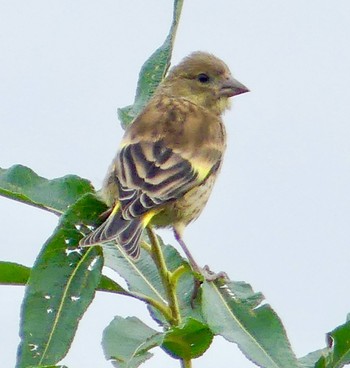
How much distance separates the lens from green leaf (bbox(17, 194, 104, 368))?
9.87 feet

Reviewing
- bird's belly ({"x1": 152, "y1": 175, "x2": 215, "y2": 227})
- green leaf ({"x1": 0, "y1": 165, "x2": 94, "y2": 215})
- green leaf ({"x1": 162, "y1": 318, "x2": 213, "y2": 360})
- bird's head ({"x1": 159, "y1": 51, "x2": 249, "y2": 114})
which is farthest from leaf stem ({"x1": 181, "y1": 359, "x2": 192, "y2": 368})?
bird's head ({"x1": 159, "y1": 51, "x2": 249, "y2": 114})

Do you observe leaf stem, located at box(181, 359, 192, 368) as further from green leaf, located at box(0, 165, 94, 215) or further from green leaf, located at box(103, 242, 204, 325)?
green leaf, located at box(0, 165, 94, 215)

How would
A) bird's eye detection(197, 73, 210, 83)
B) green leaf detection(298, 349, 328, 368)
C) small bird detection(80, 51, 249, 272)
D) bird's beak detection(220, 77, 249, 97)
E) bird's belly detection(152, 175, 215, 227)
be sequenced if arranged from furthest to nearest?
bird's eye detection(197, 73, 210, 83) < bird's beak detection(220, 77, 249, 97) < bird's belly detection(152, 175, 215, 227) < small bird detection(80, 51, 249, 272) < green leaf detection(298, 349, 328, 368)

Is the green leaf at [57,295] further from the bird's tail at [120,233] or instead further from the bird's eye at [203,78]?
the bird's eye at [203,78]

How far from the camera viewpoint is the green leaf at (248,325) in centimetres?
305

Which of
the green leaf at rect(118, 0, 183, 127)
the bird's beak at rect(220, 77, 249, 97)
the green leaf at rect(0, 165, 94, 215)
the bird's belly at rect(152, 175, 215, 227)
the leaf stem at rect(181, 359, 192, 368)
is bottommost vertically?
the leaf stem at rect(181, 359, 192, 368)

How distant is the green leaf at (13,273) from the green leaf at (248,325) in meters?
0.64

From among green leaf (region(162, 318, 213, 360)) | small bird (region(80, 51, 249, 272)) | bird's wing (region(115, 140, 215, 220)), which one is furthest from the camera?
bird's wing (region(115, 140, 215, 220))

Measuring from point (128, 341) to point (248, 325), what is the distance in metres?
0.43

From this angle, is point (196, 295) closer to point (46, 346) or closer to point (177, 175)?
point (46, 346)

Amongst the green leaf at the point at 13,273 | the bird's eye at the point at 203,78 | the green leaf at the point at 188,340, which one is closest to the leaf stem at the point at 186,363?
the green leaf at the point at 188,340

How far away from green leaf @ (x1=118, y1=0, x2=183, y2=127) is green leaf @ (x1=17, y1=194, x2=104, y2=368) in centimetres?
93

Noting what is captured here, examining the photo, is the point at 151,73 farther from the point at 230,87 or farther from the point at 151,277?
the point at 230,87

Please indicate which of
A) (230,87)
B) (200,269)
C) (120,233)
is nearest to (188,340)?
(120,233)
